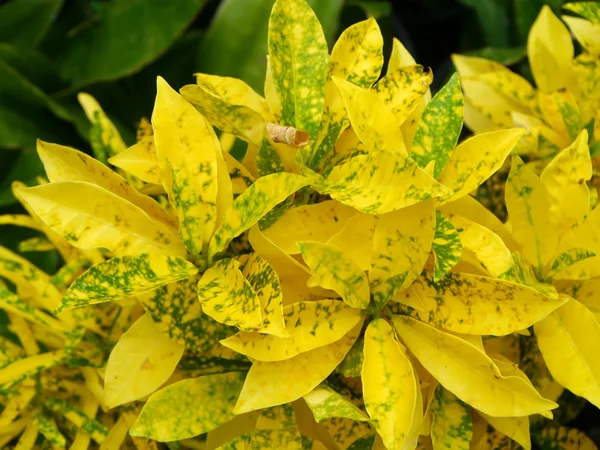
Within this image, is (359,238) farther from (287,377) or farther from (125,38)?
(125,38)

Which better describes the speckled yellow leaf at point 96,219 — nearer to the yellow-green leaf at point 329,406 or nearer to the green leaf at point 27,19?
the yellow-green leaf at point 329,406

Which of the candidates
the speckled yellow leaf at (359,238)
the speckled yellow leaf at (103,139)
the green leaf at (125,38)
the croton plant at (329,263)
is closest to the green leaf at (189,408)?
the croton plant at (329,263)

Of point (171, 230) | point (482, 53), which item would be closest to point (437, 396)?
point (171, 230)

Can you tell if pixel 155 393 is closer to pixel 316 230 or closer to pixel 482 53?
pixel 316 230

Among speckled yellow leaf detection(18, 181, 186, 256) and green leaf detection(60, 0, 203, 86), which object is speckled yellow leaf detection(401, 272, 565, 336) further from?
green leaf detection(60, 0, 203, 86)

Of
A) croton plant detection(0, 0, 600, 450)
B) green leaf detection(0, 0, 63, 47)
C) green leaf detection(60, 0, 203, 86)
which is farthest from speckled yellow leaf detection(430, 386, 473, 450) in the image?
green leaf detection(0, 0, 63, 47)

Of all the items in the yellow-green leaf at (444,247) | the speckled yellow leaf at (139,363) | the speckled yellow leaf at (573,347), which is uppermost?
the yellow-green leaf at (444,247)

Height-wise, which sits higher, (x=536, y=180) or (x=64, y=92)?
(x=536, y=180)
